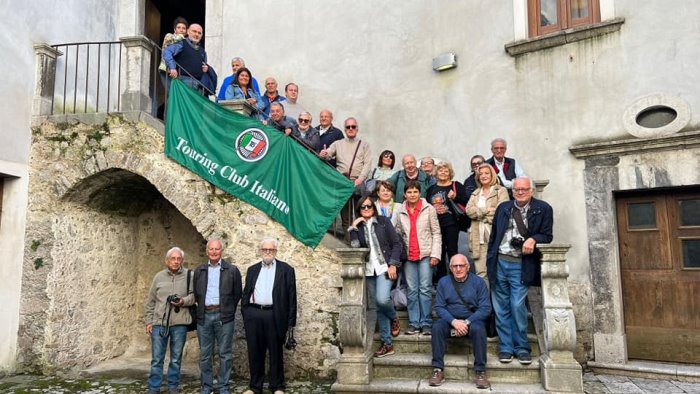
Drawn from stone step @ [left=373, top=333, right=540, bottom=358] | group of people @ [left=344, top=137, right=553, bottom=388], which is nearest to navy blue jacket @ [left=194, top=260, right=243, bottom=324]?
group of people @ [left=344, top=137, right=553, bottom=388]

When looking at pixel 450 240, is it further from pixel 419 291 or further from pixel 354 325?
pixel 354 325

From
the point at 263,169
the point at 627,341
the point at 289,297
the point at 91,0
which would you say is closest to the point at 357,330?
the point at 289,297

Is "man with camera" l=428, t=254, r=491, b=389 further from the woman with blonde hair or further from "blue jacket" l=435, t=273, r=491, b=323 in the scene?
the woman with blonde hair

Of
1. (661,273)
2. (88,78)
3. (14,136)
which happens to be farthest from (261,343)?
(88,78)

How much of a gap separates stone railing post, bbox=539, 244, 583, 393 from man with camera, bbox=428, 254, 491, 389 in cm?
54

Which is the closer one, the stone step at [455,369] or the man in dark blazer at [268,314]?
the stone step at [455,369]

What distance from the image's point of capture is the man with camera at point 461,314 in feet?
15.6

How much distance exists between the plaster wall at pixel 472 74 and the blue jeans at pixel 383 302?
2545 mm

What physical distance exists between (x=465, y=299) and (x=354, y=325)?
110 centimetres

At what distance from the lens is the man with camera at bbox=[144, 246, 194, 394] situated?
5539 millimetres

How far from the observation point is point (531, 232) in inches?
194

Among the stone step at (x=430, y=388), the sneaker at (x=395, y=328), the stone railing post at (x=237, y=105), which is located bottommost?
the stone step at (x=430, y=388)

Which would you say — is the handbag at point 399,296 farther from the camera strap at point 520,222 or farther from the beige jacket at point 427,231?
the camera strap at point 520,222

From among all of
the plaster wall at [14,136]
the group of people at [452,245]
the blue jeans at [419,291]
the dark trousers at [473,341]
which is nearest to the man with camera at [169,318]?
the group of people at [452,245]
